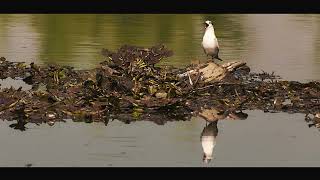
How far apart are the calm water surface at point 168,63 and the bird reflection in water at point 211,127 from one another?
0.12 m

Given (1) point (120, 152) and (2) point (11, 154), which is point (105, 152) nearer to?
(1) point (120, 152)

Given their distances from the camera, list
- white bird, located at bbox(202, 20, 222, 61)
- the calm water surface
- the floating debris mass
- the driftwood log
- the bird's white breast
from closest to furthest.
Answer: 1. the calm water surface
2. the bird's white breast
3. the floating debris mass
4. the driftwood log
5. white bird, located at bbox(202, 20, 222, 61)

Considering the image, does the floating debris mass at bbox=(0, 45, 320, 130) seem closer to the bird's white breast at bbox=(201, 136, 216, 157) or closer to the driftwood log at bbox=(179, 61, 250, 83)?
the driftwood log at bbox=(179, 61, 250, 83)

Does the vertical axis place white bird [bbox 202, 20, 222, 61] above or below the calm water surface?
above

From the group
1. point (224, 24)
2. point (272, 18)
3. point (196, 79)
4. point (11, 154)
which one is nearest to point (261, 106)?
point (196, 79)

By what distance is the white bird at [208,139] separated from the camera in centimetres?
1326

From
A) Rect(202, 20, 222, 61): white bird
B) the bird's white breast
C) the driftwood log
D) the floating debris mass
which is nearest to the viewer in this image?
the bird's white breast

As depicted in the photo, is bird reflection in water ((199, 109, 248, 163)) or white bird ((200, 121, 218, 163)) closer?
white bird ((200, 121, 218, 163))

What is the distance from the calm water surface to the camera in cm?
1323

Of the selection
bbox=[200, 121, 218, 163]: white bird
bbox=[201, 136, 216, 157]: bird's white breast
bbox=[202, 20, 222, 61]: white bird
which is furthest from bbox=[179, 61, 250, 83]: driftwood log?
bbox=[201, 136, 216, 157]: bird's white breast

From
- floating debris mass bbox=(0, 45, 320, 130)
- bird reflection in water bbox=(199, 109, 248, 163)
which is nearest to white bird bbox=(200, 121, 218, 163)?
bird reflection in water bbox=(199, 109, 248, 163)

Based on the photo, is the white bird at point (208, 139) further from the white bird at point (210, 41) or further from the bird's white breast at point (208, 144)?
the white bird at point (210, 41)

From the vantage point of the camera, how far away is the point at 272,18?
45.6m

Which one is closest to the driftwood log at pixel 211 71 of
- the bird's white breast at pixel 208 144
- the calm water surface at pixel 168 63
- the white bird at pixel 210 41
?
the white bird at pixel 210 41
